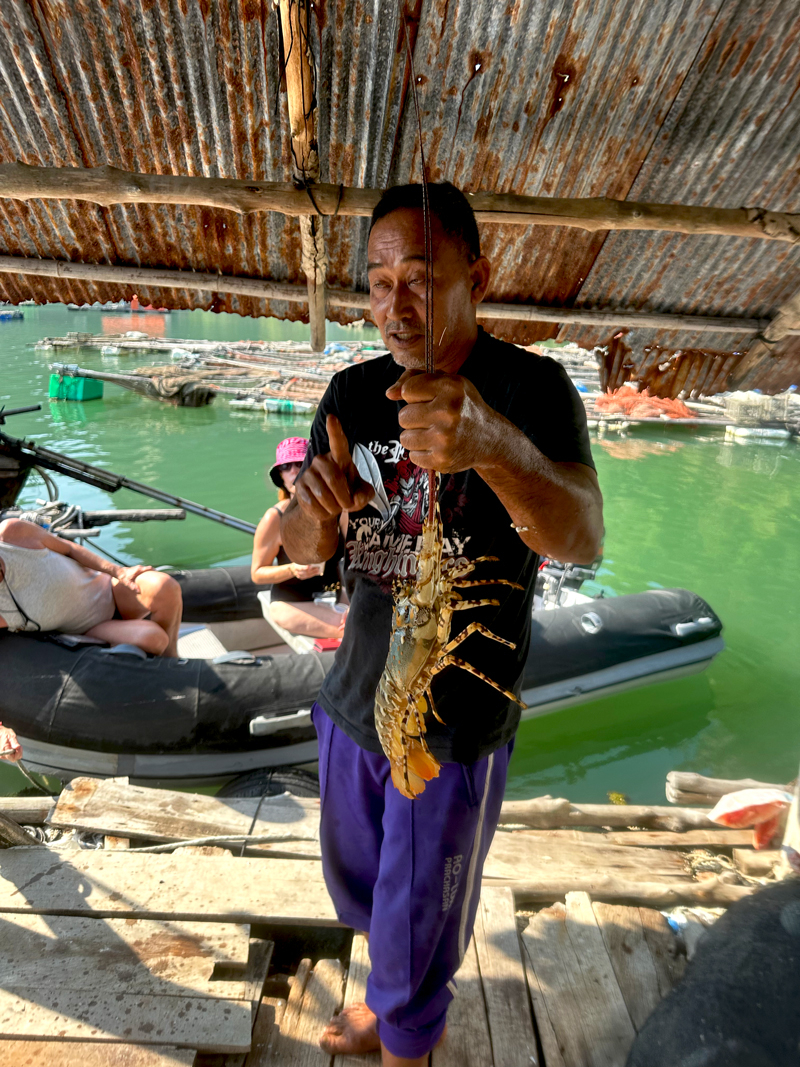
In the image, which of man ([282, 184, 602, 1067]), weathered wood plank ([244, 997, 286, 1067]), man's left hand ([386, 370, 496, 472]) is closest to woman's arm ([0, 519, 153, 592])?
man ([282, 184, 602, 1067])

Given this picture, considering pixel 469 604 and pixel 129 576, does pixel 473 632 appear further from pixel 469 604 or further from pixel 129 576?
pixel 129 576

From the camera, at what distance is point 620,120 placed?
2.84m

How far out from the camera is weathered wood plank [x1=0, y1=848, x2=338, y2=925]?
8.30 feet

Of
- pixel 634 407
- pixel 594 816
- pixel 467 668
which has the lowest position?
pixel 634 407

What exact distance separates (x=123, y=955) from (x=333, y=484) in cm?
199

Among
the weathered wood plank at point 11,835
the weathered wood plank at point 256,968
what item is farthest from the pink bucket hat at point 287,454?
the weathered wood plank at point 256,968

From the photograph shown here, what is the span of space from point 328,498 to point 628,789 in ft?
17.6

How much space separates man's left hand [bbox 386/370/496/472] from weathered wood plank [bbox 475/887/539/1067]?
2055 millimetres

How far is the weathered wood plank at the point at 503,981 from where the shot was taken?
2.11 meters

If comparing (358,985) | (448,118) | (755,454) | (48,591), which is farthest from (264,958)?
(755,454)

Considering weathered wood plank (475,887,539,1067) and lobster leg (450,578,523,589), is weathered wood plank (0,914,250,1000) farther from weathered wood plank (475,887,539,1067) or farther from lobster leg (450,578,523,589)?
lobster leg (450,578,523,589)

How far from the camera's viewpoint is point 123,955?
2.30 metres

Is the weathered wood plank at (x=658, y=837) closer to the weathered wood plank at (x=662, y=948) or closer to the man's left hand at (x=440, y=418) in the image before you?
the weathered wood plank at (x=662, y=948)

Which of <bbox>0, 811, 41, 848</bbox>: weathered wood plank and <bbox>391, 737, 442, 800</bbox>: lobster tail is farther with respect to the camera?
<bbox>0, 811, 41, 848</bbox>: weathered wood plank
